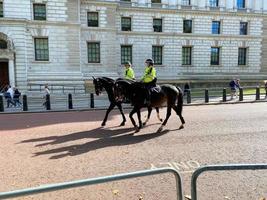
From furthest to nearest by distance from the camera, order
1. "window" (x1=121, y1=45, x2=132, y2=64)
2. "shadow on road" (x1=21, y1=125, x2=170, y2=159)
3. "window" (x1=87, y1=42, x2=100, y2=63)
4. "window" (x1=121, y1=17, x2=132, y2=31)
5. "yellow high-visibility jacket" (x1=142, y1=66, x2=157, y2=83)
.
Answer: "window" (x1=121, y1=45, x2=132, y2=64)
"window" (x1=121, y1=17, x2=132, y2=31)
"window" (x1=87, y1=42, x2=100, y2=63)
"yellow high-visibility jacket" (x1=142, y1=66, x2=157, y2=83)
"shadow on road" (x1=21, y1=125, x2=170, y2=159)

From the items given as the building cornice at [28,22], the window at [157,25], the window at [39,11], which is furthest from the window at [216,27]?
the window at [39,11]

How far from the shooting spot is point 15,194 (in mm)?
2549

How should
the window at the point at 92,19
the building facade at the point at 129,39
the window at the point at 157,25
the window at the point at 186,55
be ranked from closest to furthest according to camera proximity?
the building facade at the point at 129,39 → the window at the point at 92,19 → the window at the point at 157,25 → the window at the point at 186,55

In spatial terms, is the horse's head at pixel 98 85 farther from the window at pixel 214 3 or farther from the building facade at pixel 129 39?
the window at pixel 214 3

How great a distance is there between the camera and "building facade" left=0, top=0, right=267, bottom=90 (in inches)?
1200

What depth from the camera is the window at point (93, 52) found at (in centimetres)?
3584

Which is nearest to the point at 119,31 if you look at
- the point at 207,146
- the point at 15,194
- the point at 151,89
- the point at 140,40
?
the point at 140,40

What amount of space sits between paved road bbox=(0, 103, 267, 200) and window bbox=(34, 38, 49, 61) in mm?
21372

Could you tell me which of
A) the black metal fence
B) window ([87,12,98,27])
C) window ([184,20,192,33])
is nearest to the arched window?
the black metal fence

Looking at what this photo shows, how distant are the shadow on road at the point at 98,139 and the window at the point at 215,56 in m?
34.8

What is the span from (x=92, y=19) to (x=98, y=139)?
28992mm

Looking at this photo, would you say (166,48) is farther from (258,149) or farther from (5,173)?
(5,173)

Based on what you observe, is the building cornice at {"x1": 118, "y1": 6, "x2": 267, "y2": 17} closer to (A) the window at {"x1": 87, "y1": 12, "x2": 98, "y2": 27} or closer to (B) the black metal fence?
(A) the window at {"x1": 87, "y1": 12, "x2": 98, "y2": 27}

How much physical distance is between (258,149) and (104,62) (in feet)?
97.4
